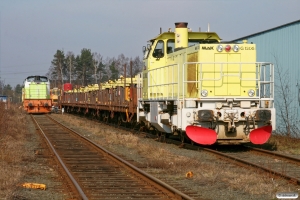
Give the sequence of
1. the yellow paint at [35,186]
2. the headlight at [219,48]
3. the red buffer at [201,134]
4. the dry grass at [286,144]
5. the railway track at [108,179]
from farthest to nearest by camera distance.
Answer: the dry grass at [286,144] → the headlight at [219,48] → the red buffer at [201,134] → the yellow paint at [35,186] → the railway track at [108,179]

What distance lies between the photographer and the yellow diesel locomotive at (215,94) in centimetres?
1229

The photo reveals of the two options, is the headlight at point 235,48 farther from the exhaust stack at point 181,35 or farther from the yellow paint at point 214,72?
the exhaust stack at point 181,35

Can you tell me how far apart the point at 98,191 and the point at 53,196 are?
0.72 metres

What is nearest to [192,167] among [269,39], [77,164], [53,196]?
[77,164]

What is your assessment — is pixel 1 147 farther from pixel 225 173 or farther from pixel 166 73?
pixel 225 173

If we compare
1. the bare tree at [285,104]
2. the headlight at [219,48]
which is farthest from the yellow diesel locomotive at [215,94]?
the bare tree at [285,104]

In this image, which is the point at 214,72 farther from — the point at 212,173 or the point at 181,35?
the point at 212,173

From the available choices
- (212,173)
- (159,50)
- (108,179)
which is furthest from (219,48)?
(108,179)

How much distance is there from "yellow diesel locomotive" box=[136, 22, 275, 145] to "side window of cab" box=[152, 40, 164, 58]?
2.72 feet

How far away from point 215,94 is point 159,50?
318 cm

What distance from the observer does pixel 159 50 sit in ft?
50.6

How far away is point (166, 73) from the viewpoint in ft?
47.8

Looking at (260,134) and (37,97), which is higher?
(37,97)

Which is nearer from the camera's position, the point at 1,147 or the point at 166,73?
the point at 1,147
